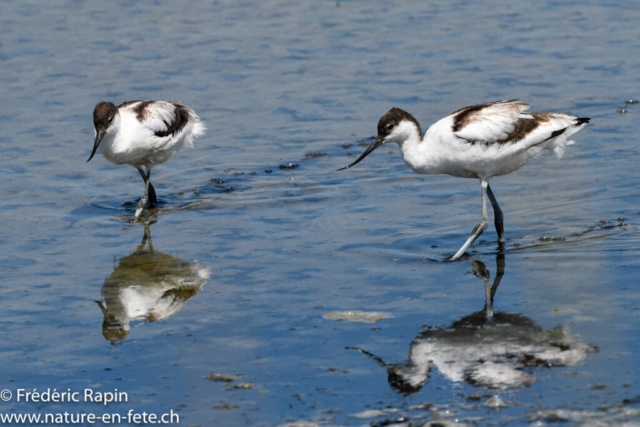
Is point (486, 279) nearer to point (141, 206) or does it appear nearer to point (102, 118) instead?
point (141, 206)

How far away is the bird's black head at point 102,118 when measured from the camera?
955cm

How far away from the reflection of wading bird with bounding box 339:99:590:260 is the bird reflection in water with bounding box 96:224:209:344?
2.10 metres

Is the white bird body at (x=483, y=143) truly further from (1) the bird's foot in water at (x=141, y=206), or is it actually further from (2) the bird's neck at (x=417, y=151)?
(1) the bird's foot in water at (x=141, y=206)

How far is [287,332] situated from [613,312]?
89.6 inches

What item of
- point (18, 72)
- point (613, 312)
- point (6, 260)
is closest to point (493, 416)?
point (613, 312)

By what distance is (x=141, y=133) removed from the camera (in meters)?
9.93

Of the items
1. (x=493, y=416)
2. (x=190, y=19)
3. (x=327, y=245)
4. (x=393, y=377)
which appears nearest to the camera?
(x=493, y=416)

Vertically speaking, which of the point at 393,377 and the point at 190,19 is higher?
the point at 190,19

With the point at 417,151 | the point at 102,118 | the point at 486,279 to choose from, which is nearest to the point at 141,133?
the point at 102,118

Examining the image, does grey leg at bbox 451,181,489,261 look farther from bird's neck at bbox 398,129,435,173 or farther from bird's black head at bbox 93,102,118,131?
bird's black head at bbox 93,102,118,131

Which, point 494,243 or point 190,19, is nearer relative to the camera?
point 494,243

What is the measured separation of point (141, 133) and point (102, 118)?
1.68ft

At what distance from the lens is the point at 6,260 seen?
845 cm

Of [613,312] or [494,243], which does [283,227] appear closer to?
[494,243]
